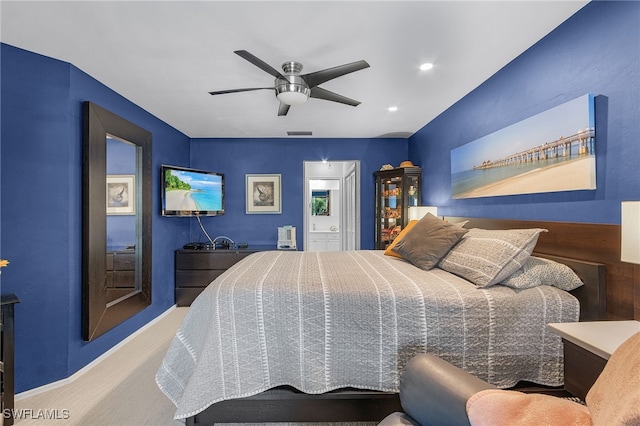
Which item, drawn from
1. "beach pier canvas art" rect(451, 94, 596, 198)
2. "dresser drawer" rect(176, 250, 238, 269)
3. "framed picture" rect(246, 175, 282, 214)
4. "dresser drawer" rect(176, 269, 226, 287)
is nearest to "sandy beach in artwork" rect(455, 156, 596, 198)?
"beach pier canvas art" rect(451, 94, 596, 198)

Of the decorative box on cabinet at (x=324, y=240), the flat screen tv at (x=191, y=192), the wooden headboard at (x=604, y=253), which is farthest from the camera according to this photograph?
the decorative box on cabinet at (x=324, y=240)

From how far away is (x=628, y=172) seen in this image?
1.47 metres

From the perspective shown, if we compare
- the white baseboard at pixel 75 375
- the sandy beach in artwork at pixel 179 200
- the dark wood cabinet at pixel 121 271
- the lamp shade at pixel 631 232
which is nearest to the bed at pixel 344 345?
the lamp shade at pixel 631 232

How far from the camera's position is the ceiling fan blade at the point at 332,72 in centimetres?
195

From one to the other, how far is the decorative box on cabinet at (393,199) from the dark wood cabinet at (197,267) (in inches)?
78.0

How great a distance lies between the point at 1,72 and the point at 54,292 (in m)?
1.62

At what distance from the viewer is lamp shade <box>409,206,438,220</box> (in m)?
3.46

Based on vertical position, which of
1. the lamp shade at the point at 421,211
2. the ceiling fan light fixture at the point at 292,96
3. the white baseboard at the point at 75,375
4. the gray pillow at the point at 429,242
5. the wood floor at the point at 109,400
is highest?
Answer: the ceiling fan light fixture at the point at 292,96

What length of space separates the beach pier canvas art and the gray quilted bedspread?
796 millimetres

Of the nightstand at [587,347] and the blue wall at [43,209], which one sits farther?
the blue wall at [43,209]

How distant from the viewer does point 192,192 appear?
13.4ft

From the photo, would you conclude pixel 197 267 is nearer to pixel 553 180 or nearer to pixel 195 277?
pixel 195 277

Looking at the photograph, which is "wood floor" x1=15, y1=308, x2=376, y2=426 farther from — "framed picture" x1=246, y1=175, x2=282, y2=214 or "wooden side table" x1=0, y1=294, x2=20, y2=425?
"framed picture" x1=246, y1=175, x2=282, y2=214

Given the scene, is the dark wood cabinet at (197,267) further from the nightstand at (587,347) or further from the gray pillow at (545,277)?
the nightstand at (587,347)
